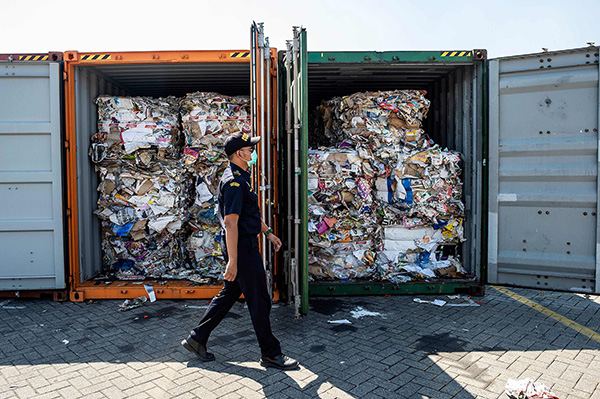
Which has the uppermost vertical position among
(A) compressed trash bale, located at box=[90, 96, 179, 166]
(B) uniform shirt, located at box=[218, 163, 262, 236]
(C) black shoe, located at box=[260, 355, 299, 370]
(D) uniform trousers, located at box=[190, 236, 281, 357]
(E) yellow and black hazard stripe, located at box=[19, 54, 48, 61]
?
(E) yellow and black hazard stripe, located at box=[19, 54, 48, 61]

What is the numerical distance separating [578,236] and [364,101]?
119 inches

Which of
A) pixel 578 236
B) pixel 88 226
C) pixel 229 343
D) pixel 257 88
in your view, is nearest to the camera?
pixel 229 343

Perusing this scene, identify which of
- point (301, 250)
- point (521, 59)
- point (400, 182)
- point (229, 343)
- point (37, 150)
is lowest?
point (229, 343)

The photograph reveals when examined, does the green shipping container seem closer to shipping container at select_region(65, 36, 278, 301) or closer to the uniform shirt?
shipping container at select_region(65, 36, 278, 301)

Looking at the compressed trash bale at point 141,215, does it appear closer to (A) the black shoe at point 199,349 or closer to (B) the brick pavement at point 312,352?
(B) the brick pavement at point 312,352

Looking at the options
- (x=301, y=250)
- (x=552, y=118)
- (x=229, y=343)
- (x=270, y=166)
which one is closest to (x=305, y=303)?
(x=301, y=250)

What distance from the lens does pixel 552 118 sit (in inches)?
189

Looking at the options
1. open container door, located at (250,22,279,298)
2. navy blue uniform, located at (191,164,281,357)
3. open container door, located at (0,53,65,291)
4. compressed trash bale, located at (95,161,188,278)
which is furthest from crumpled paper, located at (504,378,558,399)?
open container door, located at (0,53,65,291)

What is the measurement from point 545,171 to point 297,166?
2.98 m

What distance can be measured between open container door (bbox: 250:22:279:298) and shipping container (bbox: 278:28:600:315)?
21 centimetres

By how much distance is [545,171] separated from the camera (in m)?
4.87

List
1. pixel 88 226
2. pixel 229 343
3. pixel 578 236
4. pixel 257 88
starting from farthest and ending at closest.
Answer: pixel 88 226, pixel 578 236, pixel 257 88, pixel 229 343

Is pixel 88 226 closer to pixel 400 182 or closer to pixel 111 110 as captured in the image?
pixel 111 110

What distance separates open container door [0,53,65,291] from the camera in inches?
193
